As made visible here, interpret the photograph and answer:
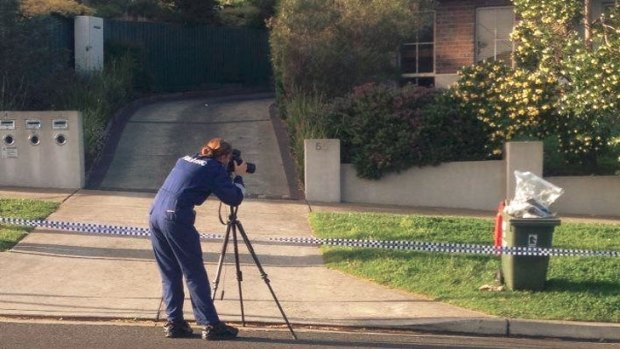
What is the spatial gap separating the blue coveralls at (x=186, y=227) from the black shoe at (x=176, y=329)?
41 millimetres

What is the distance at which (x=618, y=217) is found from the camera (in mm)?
14578

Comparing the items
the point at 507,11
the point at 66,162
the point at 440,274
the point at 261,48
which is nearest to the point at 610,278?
the point at 440,274

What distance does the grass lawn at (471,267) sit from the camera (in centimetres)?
932

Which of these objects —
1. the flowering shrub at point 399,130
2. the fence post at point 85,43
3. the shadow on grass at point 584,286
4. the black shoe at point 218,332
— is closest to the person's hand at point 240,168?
the black shoe at point 218,332

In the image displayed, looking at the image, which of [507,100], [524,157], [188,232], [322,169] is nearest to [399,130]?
[322,169]

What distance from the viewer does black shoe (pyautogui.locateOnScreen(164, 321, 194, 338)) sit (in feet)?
26.6

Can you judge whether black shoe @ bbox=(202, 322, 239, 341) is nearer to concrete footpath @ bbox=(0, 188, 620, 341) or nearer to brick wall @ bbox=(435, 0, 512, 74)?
concrete footpath @ bbox=(0, 188, 620, 341)

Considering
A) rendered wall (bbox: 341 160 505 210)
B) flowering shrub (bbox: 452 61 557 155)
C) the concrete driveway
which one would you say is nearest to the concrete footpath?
rendered wall (bbox: 341 160 505 210)

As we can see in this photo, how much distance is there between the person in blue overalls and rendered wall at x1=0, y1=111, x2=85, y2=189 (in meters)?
7.05

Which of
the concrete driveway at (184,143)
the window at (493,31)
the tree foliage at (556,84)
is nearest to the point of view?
the tree foliage at (556,84)

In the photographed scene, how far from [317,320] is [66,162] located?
705cm

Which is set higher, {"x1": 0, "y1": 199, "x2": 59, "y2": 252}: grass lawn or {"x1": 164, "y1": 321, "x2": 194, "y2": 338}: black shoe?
{"x1": 0, "y1": 199, "x2": 59, "y2": 252}: grass lawn

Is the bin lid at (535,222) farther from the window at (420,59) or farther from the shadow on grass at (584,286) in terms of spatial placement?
the window at (420,59)

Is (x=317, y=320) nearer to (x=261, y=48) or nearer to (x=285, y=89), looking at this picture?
(x=285, y=89)
